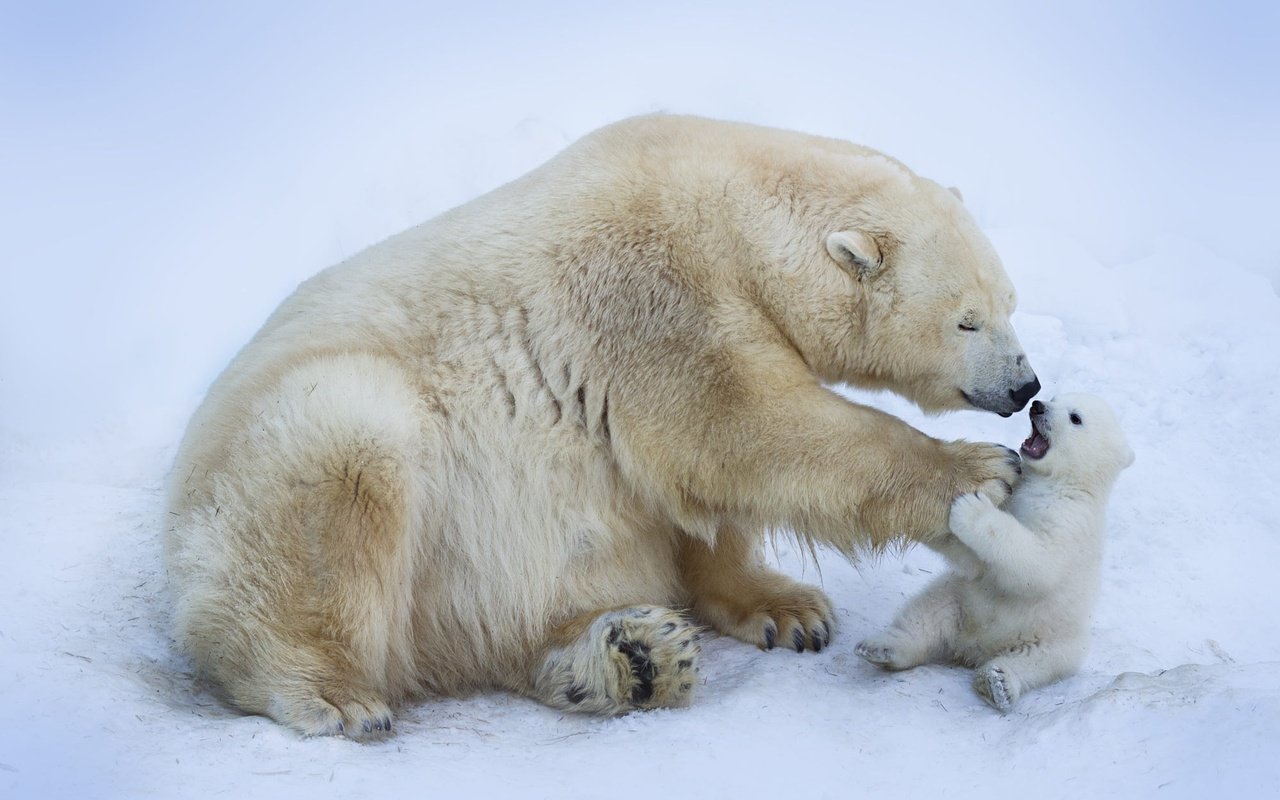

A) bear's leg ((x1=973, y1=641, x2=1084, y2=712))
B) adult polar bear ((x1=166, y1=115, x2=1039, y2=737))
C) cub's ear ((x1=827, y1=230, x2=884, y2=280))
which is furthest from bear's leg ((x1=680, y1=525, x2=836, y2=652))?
cub's ear ((x1=827, y1=230, x2=884, y2=280))

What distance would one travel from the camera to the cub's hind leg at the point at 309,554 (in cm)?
331

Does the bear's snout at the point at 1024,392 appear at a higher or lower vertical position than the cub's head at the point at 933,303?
lower

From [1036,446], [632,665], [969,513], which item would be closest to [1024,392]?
[1036,446]

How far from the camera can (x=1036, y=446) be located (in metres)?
3.65

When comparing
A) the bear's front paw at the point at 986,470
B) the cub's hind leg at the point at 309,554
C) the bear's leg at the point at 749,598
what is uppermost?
the bear's front paw at the point at 986,470

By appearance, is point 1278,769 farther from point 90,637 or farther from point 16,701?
point 90,637

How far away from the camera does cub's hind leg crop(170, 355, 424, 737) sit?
331 centimetres

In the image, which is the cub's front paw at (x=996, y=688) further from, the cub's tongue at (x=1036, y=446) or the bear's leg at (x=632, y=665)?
the bear's leg at (x=632, y=665)

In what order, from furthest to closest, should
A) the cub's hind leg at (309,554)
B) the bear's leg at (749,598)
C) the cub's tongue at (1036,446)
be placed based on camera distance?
the bear's leg at (749,598), the cub's tongue at (1036,446), the cub's hind leg at (309,554)

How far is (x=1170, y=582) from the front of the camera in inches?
180

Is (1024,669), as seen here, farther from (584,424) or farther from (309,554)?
(309,554)

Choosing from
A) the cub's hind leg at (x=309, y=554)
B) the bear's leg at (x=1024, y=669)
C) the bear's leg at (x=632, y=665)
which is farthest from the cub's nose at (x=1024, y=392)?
the cub's hind leg at (x=309, y=554)

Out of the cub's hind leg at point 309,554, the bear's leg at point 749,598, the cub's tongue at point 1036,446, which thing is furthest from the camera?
the bear's leg at point 749,598

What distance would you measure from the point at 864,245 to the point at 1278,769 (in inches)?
75.2
